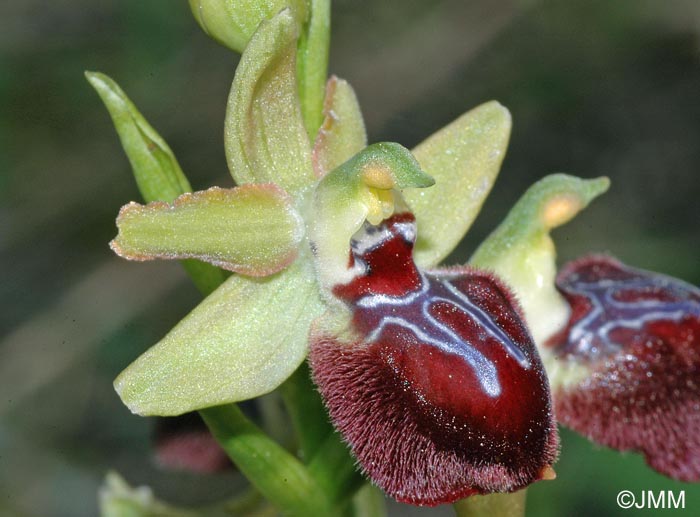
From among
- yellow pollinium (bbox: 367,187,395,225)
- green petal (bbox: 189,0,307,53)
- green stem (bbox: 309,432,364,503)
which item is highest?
green petal (bbox: 189,0,307,53)

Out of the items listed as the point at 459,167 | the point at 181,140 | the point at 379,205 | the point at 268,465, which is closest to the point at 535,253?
the point at 459,167

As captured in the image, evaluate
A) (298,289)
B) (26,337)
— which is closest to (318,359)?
(298,289)

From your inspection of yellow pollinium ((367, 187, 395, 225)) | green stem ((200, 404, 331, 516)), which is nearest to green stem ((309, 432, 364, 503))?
green stem ((200, 404, 331, 516))

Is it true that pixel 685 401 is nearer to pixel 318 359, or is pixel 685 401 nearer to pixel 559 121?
pixel 318 359

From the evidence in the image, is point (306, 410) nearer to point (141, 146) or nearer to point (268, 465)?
point (268, 465)

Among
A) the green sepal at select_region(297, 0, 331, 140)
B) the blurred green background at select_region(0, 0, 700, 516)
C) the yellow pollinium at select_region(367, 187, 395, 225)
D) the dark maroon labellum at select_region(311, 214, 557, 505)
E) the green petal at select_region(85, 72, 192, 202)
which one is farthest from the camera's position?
the blurred green background at select_region(0, 0, 700, 516)

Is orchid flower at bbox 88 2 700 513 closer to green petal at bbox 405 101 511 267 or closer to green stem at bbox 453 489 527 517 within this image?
green petal at bbox 405 101 511 267

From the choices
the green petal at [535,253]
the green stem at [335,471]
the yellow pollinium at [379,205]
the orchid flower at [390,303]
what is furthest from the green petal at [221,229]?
the green petal at [535,253]
